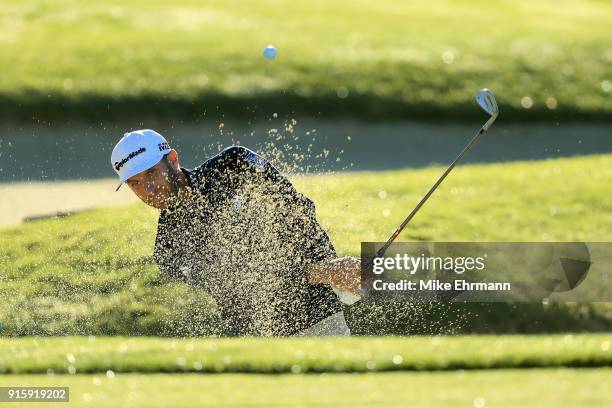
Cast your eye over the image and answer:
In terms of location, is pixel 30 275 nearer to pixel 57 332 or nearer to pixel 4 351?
pixel 57 332

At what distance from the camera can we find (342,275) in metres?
6.63

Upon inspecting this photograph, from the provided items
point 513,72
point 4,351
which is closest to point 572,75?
point 513,72

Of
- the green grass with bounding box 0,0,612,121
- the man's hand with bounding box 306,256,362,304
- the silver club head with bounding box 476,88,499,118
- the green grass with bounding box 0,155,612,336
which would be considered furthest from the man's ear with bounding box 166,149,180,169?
the green grass with bounding box 0,0,612,121

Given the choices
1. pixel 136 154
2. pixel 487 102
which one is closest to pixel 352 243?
pixel 487 102

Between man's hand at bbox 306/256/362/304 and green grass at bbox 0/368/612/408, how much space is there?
3.01 feet

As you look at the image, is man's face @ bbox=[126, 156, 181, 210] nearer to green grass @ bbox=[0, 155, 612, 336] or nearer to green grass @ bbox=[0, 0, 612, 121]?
green grass @ bbox=[0, 155, 612, 336]

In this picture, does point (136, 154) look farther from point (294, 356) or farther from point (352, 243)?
point (352, 243)

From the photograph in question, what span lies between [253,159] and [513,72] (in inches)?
366

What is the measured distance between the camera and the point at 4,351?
6.40m

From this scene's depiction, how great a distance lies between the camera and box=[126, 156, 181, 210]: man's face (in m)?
6.83

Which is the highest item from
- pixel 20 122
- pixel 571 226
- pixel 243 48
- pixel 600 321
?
pixel 243 48

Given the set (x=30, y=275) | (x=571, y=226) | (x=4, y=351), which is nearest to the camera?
(x=4, y=351)

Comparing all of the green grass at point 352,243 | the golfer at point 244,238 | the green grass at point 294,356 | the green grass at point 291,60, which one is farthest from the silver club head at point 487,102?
the green grass at point 291,60

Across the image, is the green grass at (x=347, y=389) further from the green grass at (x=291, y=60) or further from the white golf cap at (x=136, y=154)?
the green grass at (x=291, y=60)
